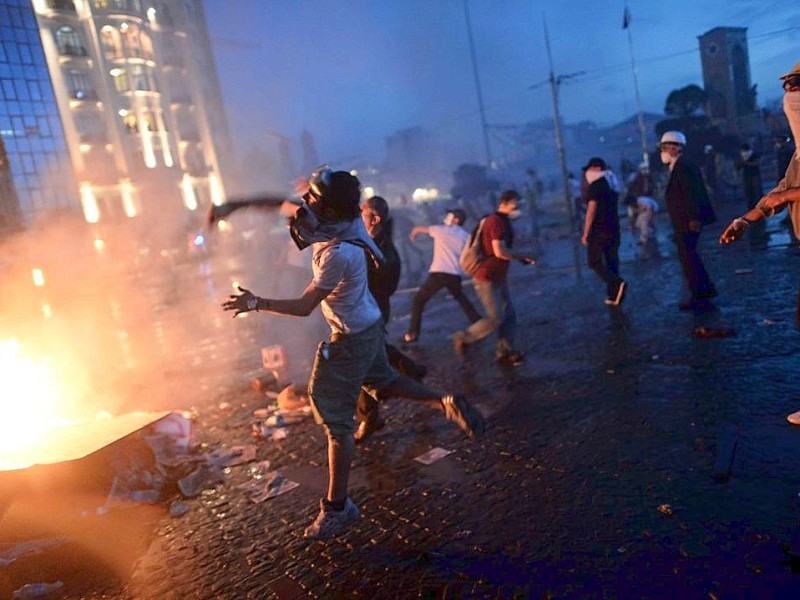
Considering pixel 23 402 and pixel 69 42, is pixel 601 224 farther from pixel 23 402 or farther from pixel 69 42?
pixel 69 42

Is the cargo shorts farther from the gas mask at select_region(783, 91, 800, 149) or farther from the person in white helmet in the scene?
the person in white helmet

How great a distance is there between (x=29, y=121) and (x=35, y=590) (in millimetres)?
45600

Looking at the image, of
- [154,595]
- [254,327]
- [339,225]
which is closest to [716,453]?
[339,225]

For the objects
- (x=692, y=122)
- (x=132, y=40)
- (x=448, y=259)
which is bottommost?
(x=448, y=259)

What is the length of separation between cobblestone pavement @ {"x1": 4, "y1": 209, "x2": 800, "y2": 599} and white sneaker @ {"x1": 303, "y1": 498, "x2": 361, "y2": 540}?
0.06 m

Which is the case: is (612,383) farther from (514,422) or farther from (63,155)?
(63,155)

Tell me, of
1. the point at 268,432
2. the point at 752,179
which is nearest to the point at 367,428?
the point at 268,432

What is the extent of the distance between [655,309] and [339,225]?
5471 millimetres

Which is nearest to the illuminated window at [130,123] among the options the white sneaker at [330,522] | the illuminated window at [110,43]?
the illuminated window at [110,43]

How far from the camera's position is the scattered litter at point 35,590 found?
10.9ft

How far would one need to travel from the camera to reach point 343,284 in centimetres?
347

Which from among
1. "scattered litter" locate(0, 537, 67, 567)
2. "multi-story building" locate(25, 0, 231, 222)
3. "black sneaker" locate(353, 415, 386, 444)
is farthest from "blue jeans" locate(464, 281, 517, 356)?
"multi-story building" locate(25, 0, 231, 222)

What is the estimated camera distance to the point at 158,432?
4785 millimetres

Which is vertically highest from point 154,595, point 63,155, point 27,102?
point 27,102
